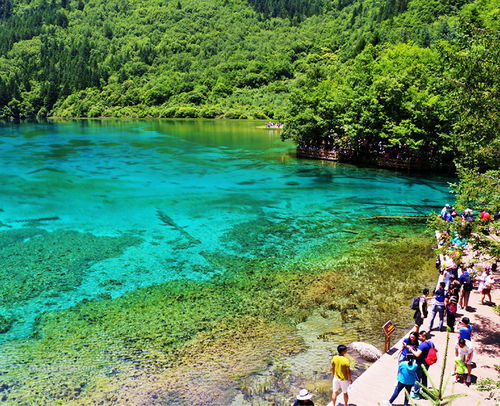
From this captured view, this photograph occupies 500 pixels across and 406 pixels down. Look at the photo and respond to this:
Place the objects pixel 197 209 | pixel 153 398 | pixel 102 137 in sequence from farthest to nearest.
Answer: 1. pixel 102 137
2. pixel 197 209
3. pixel 153 398

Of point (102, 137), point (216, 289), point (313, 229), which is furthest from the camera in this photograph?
point (102, 137)

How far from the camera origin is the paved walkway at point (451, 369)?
11.7 metres

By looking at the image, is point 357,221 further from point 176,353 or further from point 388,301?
point 176,353

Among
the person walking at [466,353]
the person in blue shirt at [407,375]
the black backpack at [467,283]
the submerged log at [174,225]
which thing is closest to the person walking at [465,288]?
the black backpack at [467,283]

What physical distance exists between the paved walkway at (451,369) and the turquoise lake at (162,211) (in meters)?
10.9

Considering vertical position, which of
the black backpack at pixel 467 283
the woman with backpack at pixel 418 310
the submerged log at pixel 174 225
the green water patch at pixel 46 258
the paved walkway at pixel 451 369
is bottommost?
the green water patch at pixel 46 258

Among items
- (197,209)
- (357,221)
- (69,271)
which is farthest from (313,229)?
(69,271)

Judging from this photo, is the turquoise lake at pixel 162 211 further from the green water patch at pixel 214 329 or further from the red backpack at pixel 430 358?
the red backpack at pixel 430 358

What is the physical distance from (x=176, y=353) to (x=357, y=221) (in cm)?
2096

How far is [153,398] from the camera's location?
13156mm

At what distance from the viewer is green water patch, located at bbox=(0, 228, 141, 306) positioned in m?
21.4

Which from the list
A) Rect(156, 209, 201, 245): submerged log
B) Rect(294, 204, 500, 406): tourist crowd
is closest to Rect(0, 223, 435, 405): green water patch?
Rect(294, 204, 500, 406): tourist crowd

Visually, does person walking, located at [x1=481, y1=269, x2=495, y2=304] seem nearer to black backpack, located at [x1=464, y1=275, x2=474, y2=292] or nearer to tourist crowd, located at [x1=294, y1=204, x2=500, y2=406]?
tourist crowd, located at [x1=294, y1=204, x2=500, y2=406]

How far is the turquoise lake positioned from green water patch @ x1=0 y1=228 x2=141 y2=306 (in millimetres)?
Answer: 103
